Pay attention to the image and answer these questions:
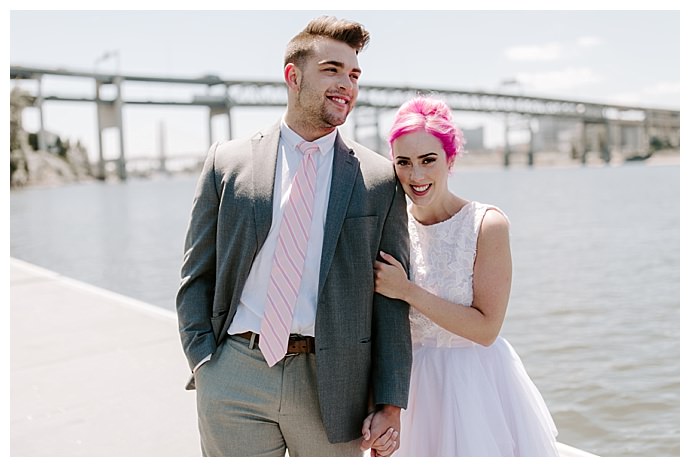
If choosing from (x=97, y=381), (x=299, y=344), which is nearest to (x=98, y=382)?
(x=97, y=381)

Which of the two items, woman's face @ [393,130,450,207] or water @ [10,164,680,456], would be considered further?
water @ [10,164,680,456]

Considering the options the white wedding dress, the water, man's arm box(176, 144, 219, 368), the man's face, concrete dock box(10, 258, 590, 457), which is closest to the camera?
the man's face

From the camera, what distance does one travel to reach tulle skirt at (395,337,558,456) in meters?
2.23

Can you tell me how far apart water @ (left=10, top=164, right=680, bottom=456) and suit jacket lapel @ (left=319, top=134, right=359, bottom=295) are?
343 centimetres

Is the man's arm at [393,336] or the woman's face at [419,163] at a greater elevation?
the woman's face at [419,163]

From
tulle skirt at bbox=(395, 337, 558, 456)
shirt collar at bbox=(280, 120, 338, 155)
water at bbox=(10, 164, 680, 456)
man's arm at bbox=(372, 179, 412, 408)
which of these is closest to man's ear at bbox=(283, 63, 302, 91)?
shirt collar at bbox=(280, 120, 338, 155)

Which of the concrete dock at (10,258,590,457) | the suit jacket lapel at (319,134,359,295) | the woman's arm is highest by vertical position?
the suit jacket lapel at (319,134,359,295)

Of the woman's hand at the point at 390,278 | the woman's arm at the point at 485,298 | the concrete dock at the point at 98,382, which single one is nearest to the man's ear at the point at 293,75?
the woman's hand at the point at 390,278

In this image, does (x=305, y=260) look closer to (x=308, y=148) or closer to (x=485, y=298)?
(x=308, y=148)

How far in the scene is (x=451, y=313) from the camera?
2.13 metres

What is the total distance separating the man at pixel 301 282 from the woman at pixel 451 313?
0.26ft

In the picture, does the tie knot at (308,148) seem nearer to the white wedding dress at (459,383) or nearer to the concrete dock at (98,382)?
the white wedding dress at (459,383)

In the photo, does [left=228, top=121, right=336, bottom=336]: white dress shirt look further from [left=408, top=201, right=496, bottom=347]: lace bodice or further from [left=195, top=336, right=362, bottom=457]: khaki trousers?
[left=408, top=201, right=496, bottom=347]: lace bodice

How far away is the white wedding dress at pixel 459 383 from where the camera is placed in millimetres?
2201
